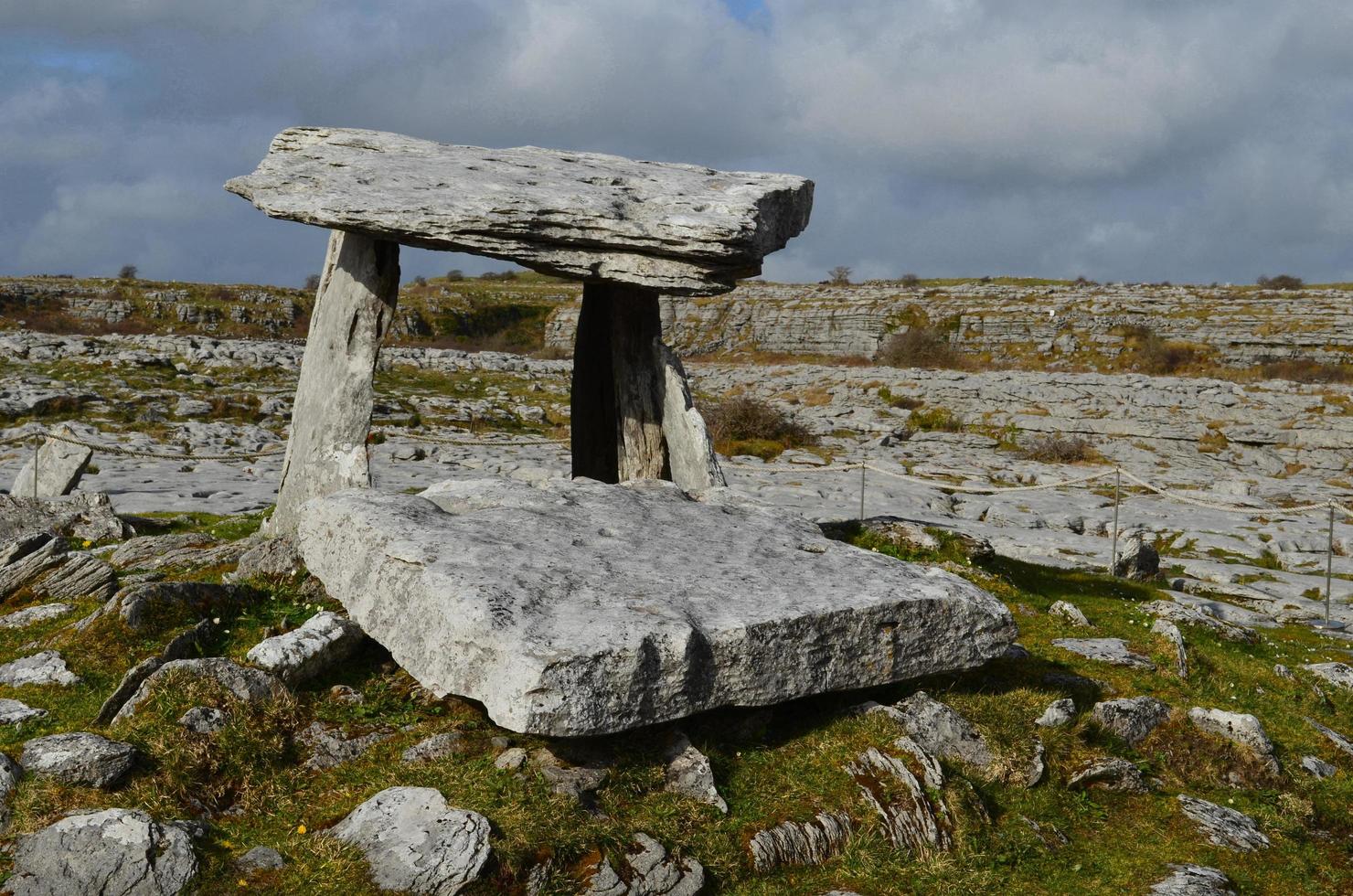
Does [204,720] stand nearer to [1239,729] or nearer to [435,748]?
[435,748]

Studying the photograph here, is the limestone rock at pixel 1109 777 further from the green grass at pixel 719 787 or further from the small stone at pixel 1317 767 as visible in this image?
the small stone at pixel 1317 767

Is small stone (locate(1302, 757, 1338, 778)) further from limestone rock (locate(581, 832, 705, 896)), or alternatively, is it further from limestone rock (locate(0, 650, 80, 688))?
limestone rock (locate(0, 650, 80, 688))

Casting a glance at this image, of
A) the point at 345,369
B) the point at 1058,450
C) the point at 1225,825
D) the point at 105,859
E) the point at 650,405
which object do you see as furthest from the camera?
the point at 1058,450

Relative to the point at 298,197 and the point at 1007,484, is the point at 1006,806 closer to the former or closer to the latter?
the point at 298,197

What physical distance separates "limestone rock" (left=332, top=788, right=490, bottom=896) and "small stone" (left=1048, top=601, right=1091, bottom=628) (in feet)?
24.4

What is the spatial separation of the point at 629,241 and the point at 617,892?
5.91 metres

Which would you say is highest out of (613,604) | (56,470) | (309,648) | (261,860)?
(613,604)

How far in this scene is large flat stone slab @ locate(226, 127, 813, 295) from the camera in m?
9.90

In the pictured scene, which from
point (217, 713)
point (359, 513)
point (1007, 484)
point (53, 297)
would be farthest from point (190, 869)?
point (53, 297)

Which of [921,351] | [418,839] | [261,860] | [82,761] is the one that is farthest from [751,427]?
[261,860]

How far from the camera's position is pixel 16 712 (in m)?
7.24

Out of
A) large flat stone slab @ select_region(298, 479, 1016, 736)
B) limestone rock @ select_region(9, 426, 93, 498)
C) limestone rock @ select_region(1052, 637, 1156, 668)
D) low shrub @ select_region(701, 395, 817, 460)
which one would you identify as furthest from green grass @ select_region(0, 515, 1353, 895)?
low shrub @ select_region(701, 395, 817, 460)

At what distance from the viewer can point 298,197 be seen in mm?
10195

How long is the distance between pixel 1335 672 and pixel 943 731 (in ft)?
19.5
